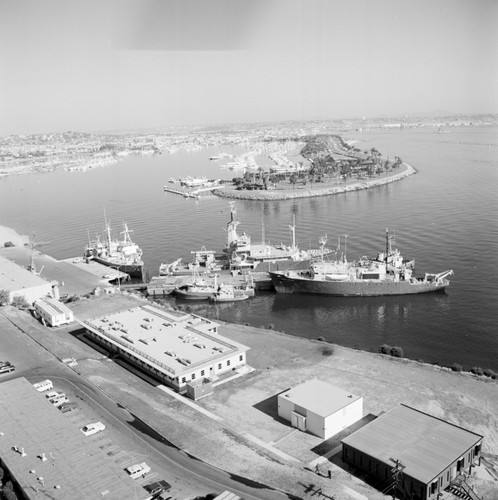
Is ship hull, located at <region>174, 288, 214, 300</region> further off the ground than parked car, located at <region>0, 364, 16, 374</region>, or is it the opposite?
parked car, located at <region>0, 364, 16, 374</region>

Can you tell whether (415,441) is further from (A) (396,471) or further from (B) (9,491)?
(B) (9,491)

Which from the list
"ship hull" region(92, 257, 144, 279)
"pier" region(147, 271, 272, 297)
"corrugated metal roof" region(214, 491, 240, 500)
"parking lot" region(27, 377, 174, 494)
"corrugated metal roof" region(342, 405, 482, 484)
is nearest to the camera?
"corrugated metal roof" region(214, 491, 240, 500)

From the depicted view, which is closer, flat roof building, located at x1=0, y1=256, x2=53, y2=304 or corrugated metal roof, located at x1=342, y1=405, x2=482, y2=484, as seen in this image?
corrugated metal roof, located at x1=342, y1=405, x2=482, y2=484

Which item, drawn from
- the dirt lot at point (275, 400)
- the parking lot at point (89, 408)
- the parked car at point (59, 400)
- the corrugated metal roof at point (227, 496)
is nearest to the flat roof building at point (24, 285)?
the parking lot at point (89, 408)

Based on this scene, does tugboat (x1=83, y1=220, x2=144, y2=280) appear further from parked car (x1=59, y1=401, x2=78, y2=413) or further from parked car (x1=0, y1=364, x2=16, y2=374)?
parked car (x1=59, y1=401, x2=78, y2=413)

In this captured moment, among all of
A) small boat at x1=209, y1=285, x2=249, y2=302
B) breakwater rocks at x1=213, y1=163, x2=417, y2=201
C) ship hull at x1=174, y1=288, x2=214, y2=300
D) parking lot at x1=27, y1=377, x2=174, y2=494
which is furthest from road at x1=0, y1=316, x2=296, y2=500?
breakwater rocks at x1=213, y1=163, x2=417, y2=201

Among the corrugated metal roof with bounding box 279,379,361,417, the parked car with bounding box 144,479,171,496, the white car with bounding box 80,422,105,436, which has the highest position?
the corrugated metal roof with bounding box 279,379,361,417

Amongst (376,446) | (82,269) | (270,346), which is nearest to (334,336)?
(270,346)
